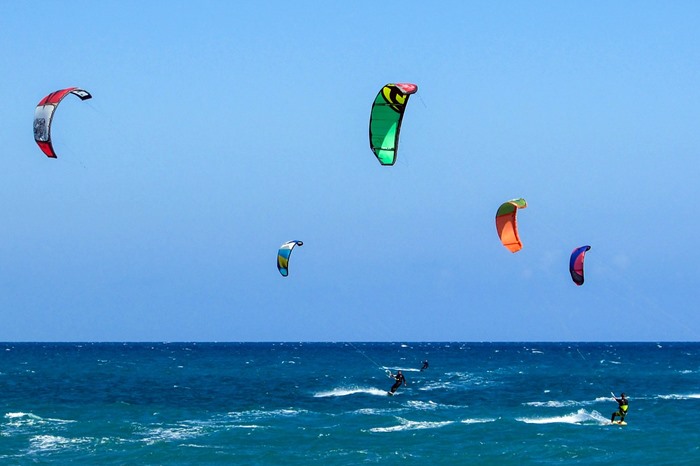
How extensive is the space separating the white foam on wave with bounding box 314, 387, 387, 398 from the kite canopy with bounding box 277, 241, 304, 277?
14878mm

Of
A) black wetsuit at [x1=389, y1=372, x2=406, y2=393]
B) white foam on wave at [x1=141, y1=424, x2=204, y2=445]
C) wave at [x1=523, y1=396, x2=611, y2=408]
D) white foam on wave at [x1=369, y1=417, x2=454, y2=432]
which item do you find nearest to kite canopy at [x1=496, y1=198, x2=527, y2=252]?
white foam on wave at [x1=369, y1=417, x2=454, y2=432]

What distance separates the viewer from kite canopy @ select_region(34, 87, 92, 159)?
79.0 feet

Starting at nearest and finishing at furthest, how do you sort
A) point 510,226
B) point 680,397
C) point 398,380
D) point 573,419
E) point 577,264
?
point 510,226
point 577,264
point 573,419
point 398,380
point 680,397

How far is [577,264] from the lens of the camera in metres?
33.3

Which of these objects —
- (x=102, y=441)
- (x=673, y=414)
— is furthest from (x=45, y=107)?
(x=673, y=414)

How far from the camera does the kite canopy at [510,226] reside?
30.0 m

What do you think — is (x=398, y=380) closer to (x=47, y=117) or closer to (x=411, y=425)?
(x=411, y=425)

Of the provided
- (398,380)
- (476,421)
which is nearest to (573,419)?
(476,421)

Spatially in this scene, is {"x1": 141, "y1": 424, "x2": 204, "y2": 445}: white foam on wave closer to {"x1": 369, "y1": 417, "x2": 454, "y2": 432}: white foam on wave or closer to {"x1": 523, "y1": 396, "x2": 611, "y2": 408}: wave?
{"x1": 369, "y1": 417, "x2": 454, "y2": 432}: white foam on wave

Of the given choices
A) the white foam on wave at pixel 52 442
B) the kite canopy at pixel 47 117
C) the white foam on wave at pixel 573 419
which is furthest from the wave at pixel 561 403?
the kite canopy at pixel 47 117

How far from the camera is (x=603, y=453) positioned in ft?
101

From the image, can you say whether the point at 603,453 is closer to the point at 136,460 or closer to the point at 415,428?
the point at 415,428

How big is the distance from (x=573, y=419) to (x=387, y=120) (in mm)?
18677

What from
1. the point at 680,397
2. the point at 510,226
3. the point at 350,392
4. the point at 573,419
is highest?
the point at 510,226
